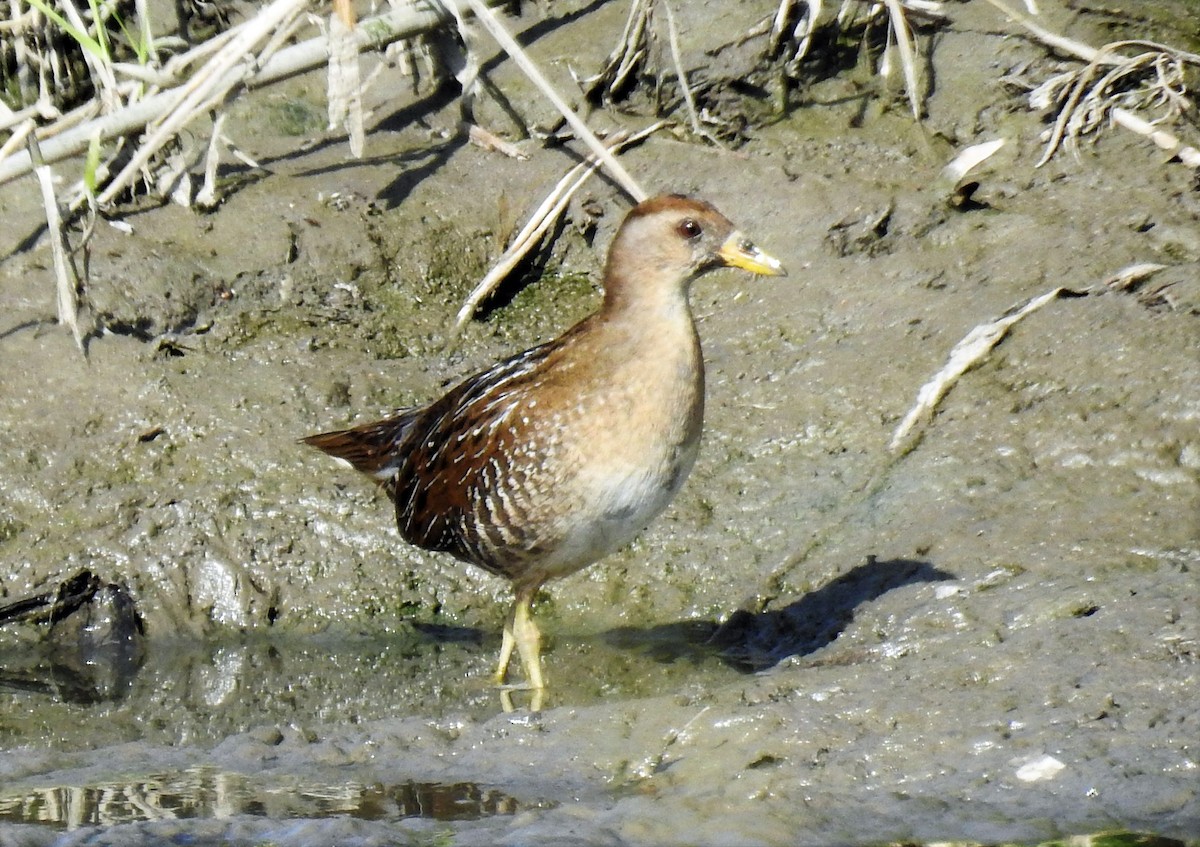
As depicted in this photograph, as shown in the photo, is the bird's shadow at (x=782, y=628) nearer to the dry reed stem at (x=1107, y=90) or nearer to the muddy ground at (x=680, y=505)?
the muddy ground at (x=680, y=505)

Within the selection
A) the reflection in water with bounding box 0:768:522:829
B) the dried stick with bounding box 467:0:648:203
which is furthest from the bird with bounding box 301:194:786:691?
the dried stick with bounding box 467:0:648:203

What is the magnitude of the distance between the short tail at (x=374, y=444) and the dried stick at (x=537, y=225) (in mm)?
1017

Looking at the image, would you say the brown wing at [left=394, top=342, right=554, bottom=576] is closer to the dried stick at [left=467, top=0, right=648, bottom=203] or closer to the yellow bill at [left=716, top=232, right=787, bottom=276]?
the yellow bill at [left=716, top=232, right=787, bottom=276]

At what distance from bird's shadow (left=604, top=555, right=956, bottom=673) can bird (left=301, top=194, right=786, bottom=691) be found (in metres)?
0.51

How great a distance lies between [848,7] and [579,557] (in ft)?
11.2

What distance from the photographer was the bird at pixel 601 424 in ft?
15.5

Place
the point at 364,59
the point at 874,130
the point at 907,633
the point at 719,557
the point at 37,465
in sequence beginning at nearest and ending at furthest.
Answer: the point at 907,633 → the point at 719,557 → the point at 37,465 → the point at 874,130 → the point at 364,59

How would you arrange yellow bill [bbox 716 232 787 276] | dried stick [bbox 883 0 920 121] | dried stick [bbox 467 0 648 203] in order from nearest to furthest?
yellow bill [bbox 716 232 787 276] < dried stick [bbox 467 0 648 203] < dried stick [bbox 883 0 920 121]

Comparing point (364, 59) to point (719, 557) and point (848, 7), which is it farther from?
point (719, 557)

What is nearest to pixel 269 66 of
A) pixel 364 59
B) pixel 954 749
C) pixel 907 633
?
pixel 364 59

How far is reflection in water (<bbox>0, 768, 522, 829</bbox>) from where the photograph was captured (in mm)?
3635

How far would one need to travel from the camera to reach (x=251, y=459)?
604 cm

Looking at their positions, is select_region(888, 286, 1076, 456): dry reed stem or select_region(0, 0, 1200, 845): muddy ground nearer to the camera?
select_region(0, 0, 1200, 845): muddy ground

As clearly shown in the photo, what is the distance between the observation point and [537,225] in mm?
6930
